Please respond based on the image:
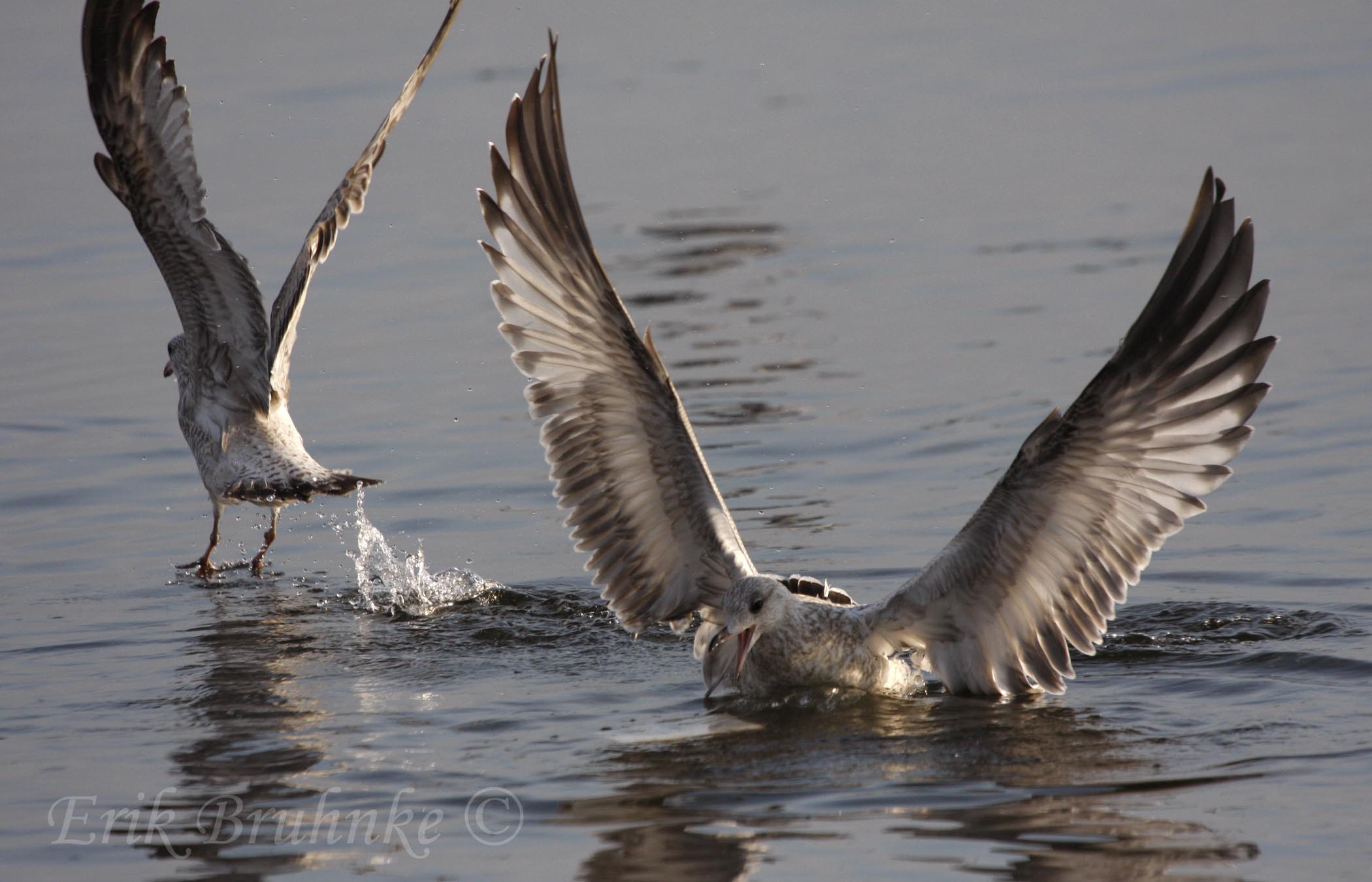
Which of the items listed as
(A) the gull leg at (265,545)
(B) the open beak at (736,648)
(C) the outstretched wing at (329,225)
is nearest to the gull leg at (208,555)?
(A) the gull leg at (265,545)

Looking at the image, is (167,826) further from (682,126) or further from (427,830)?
(682,126)

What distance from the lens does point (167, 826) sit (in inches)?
219

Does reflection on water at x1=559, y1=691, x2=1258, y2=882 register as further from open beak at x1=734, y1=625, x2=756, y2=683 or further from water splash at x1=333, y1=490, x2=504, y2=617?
water splash at x1=333, y1=490, x2=504, y2=617

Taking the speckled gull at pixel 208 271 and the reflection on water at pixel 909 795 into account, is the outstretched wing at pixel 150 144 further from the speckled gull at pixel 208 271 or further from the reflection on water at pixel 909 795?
the reflection on water at pixel 909 795

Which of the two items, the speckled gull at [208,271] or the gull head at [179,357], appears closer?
the speckled gull at [208,271]

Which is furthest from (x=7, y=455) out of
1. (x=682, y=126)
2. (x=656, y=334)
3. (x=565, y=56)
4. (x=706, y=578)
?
(x=565, y=56)

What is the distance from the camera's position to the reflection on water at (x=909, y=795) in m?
5.10

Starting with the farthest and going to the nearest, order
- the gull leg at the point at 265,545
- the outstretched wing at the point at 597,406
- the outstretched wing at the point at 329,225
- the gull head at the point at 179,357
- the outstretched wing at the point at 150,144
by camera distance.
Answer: the gull head at the point at 179,357 < the gull leg at the point at 265,545 < the outstretched wing at the point at 329,225 < the outstretched wing at the point at 150,144 < the outstretched wing at the point at 597,406

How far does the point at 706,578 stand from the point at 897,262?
6.28m

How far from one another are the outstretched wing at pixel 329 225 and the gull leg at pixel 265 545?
0.85 meters

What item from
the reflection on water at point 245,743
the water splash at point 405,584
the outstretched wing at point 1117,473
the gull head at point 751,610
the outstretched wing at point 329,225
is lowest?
the reflection on water at point 245,743

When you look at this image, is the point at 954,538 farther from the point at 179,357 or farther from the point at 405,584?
the point at 179,357

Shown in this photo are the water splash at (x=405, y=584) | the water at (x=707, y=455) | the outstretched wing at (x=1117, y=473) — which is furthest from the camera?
the water splash at (x=405, y=584)

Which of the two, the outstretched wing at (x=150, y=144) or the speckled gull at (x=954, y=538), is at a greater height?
the outstretched wing at (x=150, y=144)
